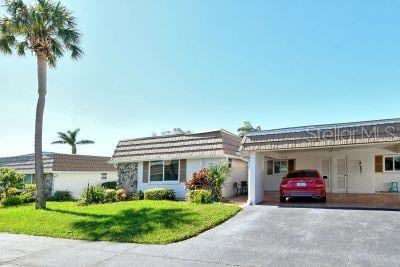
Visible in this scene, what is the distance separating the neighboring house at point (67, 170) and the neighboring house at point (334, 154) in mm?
14959

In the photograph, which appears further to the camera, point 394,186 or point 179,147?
point 179,147

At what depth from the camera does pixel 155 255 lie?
28.1 ft

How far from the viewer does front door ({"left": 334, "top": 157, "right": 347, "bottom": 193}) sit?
2072 cm

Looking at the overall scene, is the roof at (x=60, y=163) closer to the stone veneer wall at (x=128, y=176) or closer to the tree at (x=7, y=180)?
the tree at (x=7, y=180)

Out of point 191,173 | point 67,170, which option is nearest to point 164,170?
point 191,173

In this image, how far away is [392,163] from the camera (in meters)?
19.9

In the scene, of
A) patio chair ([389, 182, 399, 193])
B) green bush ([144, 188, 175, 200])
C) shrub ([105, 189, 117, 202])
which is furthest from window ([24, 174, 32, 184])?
patio chair ([389, 182, 399, 193])

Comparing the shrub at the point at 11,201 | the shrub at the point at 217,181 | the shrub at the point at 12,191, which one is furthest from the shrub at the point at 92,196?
the shrub at the point at 12,191

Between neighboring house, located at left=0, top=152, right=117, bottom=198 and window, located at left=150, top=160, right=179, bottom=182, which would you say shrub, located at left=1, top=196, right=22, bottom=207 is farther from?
window, located at left=150, top=160, right=179, bottom=182

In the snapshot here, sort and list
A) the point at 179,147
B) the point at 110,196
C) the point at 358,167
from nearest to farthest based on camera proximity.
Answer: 1. the point at 110,196
2. the point at 358,167
3. the point at 179,147

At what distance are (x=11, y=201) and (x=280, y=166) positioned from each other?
16.3m

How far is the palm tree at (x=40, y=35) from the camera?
16.9 metres

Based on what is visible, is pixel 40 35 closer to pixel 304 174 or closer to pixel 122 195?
pixel 122 195

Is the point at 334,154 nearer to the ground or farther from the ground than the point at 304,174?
farther from the ground
